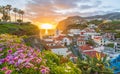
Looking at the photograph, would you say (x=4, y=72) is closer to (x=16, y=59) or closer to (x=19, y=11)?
(x=16, y=59)

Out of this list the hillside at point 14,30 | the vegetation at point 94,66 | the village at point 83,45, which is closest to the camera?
the vegetation at point 94,66

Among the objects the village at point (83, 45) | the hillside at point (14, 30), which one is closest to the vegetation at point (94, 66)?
the village at point (83, 45)

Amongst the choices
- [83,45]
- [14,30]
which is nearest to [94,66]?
[14,30]

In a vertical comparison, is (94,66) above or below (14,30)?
above

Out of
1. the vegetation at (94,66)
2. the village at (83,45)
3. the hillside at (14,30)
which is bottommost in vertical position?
the village at (83,45)

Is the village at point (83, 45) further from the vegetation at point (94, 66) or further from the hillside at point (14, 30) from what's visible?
the vegetation at point (94, 66)

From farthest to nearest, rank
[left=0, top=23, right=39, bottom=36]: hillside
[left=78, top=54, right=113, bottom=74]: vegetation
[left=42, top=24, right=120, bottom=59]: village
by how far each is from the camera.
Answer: [left=42, top=24, right=120, bottom=59]: village → [left=0, top=23, right=39, bottom=36]: hillside → [left=78, top=54, right=113, bottom=74]: vegetation

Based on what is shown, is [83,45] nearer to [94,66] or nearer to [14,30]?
[14,30]

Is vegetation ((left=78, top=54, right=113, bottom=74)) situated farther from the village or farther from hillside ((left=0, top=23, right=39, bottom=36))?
hillside ((left=0, top=23, right=39, bottom=36))

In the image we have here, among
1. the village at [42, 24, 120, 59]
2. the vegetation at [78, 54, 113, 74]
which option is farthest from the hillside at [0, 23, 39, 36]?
the vegetation at [78, 54, 113, 74]

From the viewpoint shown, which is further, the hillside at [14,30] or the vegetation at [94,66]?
the hillside at [14,30]

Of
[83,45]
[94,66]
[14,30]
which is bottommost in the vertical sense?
[83,45]

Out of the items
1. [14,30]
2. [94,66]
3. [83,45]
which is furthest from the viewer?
[83,45]

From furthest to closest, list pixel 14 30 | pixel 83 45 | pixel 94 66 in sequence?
pixel 83 45
pixel 14 30
pixel 94 66
